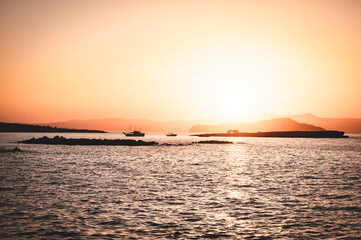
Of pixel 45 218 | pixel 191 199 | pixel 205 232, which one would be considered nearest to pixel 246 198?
pixel 191 199

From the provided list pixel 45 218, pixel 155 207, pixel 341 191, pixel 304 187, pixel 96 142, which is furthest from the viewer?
pixel 96 142

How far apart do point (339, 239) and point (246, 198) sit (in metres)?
11.4

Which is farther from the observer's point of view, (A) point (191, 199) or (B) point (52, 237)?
(A) point (191, 199)

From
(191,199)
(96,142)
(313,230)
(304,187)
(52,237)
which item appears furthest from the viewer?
(96,142)

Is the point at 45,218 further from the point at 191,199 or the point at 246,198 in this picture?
the point at 246,198

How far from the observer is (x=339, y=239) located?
16.6 meters

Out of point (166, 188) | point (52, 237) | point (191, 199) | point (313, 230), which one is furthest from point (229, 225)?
point (166, 188)

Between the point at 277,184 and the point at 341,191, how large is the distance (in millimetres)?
6919

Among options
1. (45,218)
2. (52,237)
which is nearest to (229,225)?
(52,237)

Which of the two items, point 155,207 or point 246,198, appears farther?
point 246,198

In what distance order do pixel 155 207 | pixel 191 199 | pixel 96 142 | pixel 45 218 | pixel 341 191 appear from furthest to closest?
pixel 96 142, pixel 341 191, pixel 191 199, pixel 155 207, pixel 45 218

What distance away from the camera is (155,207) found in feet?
77.7

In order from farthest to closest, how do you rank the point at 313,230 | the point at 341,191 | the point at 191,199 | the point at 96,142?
the point at 96,142, the point at 341,191, the point at 191,199, the point at 313,230

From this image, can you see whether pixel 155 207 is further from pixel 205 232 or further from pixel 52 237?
pixel 52 237
